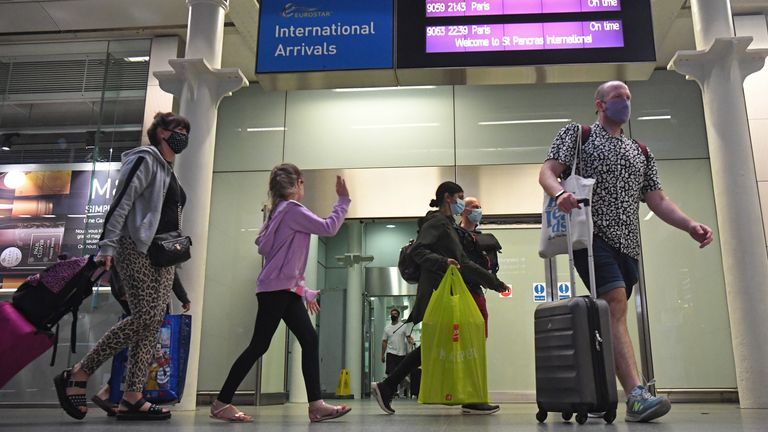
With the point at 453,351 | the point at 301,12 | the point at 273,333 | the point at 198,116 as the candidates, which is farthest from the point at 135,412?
the point at 301,12

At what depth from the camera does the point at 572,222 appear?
311cm

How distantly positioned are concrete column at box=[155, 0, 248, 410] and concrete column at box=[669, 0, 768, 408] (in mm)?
3896

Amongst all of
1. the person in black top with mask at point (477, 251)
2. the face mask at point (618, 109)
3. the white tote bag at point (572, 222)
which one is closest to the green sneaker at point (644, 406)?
the white tote bag at point (572, 222)

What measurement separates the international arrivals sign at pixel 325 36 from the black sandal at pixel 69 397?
2.53 meters

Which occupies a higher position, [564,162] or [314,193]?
[314,193]

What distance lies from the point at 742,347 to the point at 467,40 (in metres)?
3.16

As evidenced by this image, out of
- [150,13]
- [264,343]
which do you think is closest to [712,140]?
[264,343]

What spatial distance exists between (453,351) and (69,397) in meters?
2.06

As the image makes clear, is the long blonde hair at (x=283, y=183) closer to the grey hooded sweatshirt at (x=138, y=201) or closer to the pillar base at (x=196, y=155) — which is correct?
the grey hooded sweatshirt at (x=138, y=201)

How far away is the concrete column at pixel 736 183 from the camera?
4965 millimetres

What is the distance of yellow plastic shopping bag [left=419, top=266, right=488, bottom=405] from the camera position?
12.3 ft

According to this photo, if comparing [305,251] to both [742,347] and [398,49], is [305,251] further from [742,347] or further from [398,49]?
[742,347]

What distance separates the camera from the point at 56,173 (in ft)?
22.9

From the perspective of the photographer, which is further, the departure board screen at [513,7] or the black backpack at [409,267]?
the departure board screen at [513,7]
